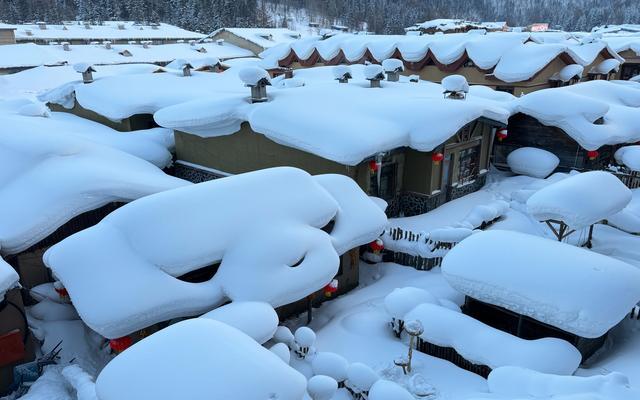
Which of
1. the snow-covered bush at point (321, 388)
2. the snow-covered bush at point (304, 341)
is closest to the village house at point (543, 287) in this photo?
the snow-covered bush at point (304, 341)

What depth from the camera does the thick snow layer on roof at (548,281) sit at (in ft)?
31.0

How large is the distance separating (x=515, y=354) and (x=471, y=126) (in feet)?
38.4

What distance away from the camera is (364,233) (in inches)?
513

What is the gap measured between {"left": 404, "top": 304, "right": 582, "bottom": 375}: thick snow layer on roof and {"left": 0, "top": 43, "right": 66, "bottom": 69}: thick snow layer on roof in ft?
168

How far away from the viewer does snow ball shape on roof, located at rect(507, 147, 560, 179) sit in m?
21.1

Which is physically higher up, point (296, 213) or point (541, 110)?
point (541, 110)

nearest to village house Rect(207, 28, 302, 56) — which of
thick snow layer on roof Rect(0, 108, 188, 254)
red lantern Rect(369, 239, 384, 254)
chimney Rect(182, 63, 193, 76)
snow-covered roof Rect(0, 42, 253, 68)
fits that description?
snow-covered roof Rect(0, 42, 253, 68)

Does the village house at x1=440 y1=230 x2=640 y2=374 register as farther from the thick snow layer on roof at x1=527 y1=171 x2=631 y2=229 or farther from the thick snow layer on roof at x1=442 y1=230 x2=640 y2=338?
the thick snow layer on roof at x1=527 y1=171 x2=631 y2=229

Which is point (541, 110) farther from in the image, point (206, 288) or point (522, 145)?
point (206, 288)

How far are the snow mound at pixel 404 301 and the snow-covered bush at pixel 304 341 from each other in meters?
2.18

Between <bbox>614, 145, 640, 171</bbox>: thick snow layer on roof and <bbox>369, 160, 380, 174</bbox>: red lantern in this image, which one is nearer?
<bbox>369, 160, 380, 174</bbox>: red lantern

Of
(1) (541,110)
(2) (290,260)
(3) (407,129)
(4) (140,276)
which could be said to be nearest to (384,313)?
(2) (290,260)

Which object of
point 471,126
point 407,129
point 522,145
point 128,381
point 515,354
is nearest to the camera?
point 128,381

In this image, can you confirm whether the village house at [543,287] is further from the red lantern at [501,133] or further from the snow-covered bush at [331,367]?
the red lantern at [501,133]
